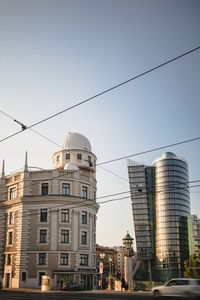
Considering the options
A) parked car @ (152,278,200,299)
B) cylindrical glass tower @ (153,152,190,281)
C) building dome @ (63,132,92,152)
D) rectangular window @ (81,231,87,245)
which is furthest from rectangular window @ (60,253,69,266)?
cylindrical glass tower @ (153,152,190,281)

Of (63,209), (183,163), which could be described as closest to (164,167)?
(183,163)

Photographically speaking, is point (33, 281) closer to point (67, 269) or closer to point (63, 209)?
point (67, 269)

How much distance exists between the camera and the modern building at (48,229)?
5747cm

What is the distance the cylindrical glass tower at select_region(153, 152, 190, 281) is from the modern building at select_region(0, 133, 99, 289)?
311 feet

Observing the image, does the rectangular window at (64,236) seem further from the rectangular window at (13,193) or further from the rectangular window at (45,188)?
the rectangular window at (13,193)

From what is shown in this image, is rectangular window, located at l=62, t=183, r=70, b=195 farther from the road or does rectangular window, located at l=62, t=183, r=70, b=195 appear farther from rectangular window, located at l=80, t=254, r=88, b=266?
the road

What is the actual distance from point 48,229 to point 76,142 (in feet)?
66.9

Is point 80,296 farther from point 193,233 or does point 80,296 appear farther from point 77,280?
point 193,233

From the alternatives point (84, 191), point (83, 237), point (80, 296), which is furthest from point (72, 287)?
point (80, 296)

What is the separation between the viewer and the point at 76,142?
73812 mm

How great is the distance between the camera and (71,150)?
71.6 m

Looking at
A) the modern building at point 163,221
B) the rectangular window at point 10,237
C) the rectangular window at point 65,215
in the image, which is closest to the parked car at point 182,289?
the rectangular window at point 65,215

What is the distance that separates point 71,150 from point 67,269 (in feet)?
74.8

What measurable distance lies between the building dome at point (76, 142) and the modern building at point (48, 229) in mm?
8443
